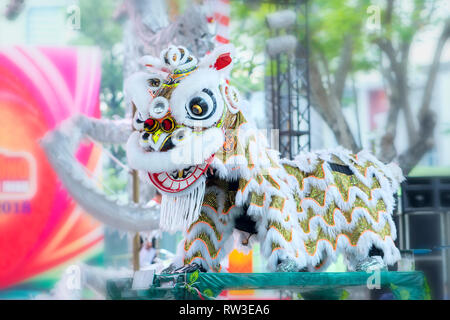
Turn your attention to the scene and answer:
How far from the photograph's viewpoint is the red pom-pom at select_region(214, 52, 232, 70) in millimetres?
2473

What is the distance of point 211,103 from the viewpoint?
7.89ft

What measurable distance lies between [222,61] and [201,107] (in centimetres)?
22

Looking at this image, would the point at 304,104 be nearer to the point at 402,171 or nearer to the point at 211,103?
the point at 402,171

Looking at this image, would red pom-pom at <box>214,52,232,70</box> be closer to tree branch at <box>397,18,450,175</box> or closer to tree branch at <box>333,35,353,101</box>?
tree branch at <box>397,18,450,175</box>

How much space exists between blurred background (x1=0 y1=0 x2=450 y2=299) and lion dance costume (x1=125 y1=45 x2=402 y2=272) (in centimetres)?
86

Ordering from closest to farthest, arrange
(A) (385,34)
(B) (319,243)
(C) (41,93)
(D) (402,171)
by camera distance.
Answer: (B) (319,243)
(D) (402,171)
(A) (385,34)
(C) (41,93)

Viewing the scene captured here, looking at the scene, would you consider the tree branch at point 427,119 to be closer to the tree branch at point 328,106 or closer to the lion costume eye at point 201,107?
the tree branch at point 328,106

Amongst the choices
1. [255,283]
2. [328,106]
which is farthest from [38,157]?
[255,283]

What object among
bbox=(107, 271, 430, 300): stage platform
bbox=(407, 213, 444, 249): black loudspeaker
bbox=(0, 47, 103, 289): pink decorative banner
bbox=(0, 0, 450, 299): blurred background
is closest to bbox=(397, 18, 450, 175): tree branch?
bbox=(0, 0, 450, 299): blurred background

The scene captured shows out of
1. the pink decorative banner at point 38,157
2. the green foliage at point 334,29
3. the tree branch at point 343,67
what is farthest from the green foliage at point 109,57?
the tree branch at point 343,67

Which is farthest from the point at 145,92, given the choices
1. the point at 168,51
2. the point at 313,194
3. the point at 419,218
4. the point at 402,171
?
the point at 419,218

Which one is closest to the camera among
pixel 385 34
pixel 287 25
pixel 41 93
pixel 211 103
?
pixel 211 103

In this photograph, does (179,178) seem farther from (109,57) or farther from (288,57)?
(109,57)

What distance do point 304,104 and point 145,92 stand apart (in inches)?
82.0
